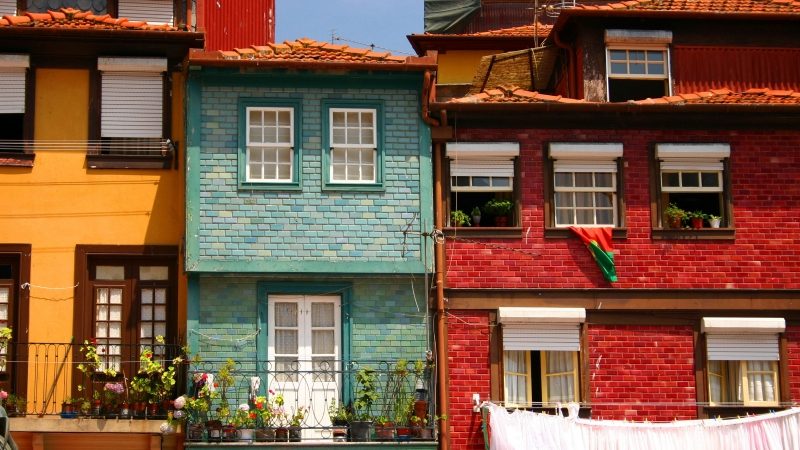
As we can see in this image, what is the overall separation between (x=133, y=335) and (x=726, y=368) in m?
9.36

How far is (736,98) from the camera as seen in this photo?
21.4 m

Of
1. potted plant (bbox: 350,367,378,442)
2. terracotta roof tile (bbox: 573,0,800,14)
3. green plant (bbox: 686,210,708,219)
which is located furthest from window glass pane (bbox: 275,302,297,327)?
terracotta roof tile (bbox: 573,0,800,14)

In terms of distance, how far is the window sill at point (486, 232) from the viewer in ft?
67.3

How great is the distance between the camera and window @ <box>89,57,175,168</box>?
20.8 meters

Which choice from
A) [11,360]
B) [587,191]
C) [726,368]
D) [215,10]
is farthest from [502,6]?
[11,360]

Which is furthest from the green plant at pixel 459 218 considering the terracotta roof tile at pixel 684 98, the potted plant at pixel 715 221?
the potted plant at pixel 715 221

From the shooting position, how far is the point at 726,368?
2061cm

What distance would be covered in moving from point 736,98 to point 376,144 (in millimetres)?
6043

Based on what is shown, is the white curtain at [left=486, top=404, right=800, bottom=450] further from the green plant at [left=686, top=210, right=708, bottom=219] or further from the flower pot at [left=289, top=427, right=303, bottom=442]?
the green plant at [left=686, top=210, right=708, bottom=219]

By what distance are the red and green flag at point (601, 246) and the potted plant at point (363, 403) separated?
12.9 feet

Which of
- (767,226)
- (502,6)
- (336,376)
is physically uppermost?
(502,6)

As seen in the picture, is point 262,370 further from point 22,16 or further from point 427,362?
point 22,16

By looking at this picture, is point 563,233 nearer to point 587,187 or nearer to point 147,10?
point 587,187

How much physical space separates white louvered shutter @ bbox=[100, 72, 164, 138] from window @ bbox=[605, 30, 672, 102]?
25.2 feet
